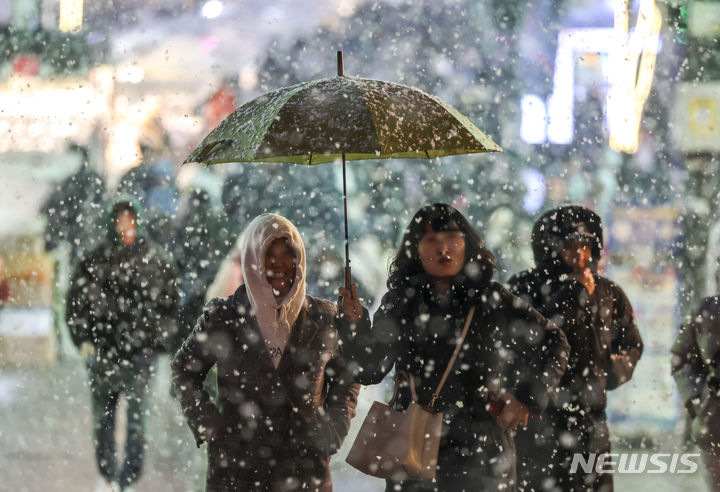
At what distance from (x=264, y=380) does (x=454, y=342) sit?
2.26 ft

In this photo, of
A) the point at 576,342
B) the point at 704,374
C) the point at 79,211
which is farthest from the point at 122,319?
the point at 79,211

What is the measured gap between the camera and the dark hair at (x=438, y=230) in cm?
400

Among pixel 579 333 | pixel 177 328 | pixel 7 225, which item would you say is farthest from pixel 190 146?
pixel 7 225

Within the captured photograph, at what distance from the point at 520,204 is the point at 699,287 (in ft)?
5.96

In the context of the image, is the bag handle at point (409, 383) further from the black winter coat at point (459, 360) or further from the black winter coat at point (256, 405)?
the black winter coat at point (256, 405)

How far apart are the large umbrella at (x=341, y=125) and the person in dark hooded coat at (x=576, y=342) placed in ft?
3.66

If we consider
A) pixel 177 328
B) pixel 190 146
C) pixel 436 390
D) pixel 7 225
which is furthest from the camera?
pixel 7 225

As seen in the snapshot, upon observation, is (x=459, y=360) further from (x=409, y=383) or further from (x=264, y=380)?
(x=264, y=380)

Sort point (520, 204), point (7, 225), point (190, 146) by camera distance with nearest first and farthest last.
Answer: point (190, 146)
point (520, 204)
point (7, 225)

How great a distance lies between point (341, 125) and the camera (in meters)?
3.73

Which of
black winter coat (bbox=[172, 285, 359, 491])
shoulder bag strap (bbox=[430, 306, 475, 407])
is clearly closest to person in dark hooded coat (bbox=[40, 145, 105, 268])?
black winter coat (bbox=[172, 285, 359, 491])

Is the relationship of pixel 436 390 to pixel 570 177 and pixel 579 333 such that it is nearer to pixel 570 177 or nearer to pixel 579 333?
pixel 579 333

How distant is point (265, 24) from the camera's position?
34.0ft

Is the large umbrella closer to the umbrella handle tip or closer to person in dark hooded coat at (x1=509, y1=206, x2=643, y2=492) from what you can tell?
the umbrella handle tip
